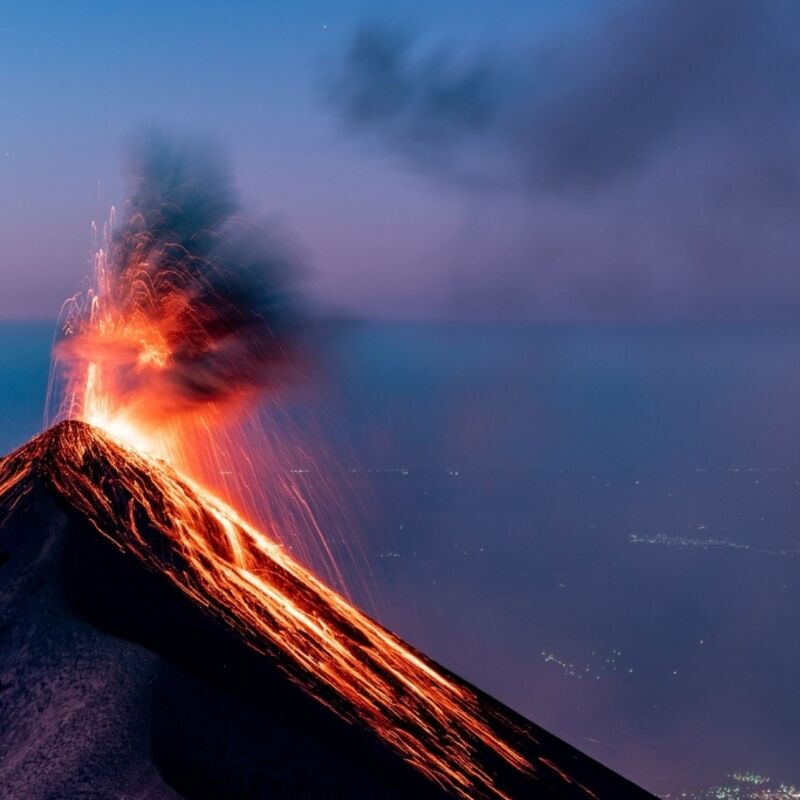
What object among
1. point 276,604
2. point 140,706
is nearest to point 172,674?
point 140,706

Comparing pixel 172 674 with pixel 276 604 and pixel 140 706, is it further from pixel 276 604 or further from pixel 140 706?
pixel 276 604

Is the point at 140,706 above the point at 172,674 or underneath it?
underneath

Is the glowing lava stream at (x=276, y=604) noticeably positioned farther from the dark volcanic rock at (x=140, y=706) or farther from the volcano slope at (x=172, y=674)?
the dark volcanic rock at (x=140, y=706)

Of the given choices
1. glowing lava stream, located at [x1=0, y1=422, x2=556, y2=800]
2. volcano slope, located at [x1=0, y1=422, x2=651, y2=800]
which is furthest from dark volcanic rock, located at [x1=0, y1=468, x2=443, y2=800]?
glowing lava stream, located at [x1=0, y1=422, x2=556, y2=800]

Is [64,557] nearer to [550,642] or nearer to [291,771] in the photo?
[291,771]

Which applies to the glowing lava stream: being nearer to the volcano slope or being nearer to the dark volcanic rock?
the volcano slope

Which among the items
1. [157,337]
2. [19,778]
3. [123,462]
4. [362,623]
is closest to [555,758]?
[362,623]

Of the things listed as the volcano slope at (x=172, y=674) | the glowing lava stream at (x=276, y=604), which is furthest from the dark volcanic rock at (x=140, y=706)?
the glowing lava stream at (x=276, y=604)
